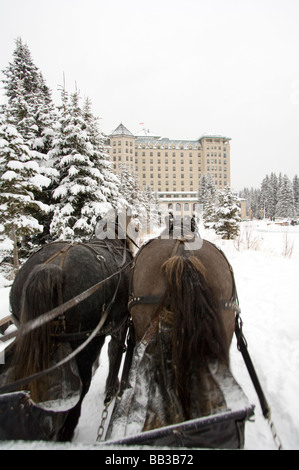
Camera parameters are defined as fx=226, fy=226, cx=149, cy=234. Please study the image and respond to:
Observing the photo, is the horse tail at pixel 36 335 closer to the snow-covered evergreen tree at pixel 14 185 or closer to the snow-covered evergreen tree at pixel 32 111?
the snow-covered evergreen tree at pixel 14 185

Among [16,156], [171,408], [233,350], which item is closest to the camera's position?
[171,408]

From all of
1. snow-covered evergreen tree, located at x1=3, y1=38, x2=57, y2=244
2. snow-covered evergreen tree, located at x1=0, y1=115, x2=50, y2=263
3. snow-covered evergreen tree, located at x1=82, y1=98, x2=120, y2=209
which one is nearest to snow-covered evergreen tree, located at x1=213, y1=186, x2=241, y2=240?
snow-covered evergreen tree, located at x1=82, y1=98, x2=120, y2=209

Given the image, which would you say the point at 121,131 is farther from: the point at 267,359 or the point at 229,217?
the point at 267,359

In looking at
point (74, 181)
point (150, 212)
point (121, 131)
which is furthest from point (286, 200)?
point (121, 131)

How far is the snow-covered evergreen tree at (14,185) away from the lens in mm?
8625

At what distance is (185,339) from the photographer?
1400 mm

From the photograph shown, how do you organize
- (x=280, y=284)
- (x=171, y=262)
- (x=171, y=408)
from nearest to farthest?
(x=171, y=408) → (x=171, y=262) → (x=280, y=284)

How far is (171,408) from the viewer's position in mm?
1311

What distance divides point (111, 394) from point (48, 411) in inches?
23.4

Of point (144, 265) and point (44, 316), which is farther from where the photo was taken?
point (144, 265)

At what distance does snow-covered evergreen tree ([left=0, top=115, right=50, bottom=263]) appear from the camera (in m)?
8.62

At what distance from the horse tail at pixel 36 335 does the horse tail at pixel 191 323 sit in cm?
85

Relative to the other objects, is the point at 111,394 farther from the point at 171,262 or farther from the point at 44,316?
the point at 171,262
